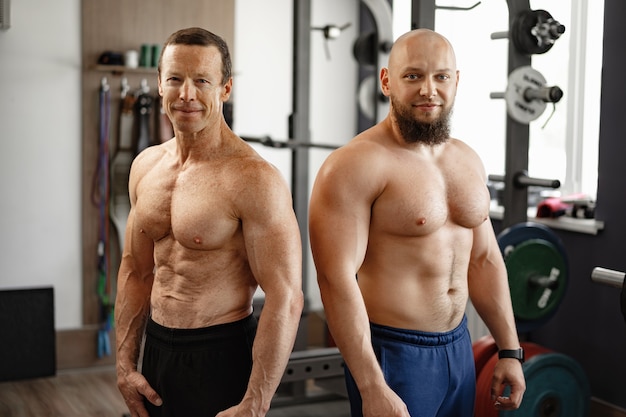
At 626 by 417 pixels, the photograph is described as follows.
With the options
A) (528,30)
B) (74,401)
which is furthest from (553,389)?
(74,401)

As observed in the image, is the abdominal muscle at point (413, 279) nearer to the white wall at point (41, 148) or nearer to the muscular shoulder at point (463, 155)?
the muscular shoulder at point (463, 155)

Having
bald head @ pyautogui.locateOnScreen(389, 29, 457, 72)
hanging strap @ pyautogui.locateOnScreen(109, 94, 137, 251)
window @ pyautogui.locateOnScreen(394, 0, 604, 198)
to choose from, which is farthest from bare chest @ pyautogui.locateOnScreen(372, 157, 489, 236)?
hanging strap @ pyautogui.locateOnScreen(109, 94, 137, 251)

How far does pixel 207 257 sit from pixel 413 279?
0.51m

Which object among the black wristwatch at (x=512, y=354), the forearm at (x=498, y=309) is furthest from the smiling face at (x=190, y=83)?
the black wristwatch at (x=512, y=354)

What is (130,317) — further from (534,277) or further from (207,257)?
(534,277)

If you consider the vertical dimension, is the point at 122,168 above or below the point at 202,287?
above

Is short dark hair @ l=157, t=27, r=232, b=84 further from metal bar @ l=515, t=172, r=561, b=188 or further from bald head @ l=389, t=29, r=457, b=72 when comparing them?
metal bar @ l=515, t=172, r=561, b=188

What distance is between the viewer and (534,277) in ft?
10.3

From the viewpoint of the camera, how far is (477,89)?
16.1 feet

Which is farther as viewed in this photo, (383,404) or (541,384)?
(541,384)

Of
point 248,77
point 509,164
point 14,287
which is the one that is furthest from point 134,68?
point 509,164

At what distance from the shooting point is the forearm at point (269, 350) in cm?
177

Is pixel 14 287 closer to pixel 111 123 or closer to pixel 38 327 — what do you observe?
pixel 38 327

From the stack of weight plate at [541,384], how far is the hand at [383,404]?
4.13ft
